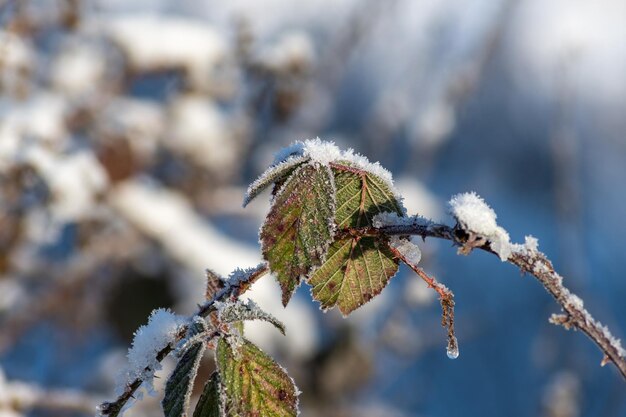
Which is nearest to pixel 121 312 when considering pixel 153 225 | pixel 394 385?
pixel 153 225

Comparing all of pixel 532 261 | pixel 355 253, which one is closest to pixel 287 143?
pixel 355 253

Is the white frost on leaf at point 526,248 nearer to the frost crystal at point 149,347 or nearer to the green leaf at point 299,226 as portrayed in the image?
the green leaf at point 299,226

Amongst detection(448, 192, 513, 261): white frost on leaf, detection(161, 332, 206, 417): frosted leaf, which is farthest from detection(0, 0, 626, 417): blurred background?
detection(161, 332, 206, 417): frosted leaf

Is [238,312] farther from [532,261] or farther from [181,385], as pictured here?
[532,261]

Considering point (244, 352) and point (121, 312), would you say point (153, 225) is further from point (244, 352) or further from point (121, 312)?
point (244, 352)

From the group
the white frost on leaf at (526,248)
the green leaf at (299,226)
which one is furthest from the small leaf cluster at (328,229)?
the white frost on leaf at (526,248)

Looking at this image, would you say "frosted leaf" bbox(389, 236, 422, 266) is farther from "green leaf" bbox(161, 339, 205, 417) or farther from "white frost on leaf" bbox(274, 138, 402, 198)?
"green leaf" bbox(161, 339, 205, 417)
